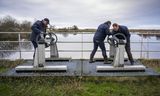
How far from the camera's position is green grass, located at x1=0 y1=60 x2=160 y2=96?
9.22m

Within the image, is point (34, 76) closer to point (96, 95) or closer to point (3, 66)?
point (96, 95)

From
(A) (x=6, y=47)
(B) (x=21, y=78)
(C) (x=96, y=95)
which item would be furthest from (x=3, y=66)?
(C) (x=96, y=95)

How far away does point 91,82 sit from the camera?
1045 cm

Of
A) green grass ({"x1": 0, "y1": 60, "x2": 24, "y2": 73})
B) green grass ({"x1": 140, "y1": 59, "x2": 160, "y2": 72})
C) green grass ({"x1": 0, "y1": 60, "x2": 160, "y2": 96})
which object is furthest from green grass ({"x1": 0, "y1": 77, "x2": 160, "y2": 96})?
green grass ({"x1": 140, "y1": 59, "x2": 160, "y2": 72})

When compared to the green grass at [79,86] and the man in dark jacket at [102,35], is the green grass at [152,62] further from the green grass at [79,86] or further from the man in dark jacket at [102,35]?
the green grass at [79,86]

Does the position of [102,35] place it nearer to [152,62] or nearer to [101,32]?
[101,32]

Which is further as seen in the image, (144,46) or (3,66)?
(144,46)

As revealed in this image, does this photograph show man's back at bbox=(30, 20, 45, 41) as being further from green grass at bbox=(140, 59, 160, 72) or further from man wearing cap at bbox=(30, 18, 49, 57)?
green grass at bbox=(140, 59, 160, 72)

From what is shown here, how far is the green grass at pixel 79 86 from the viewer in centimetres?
922

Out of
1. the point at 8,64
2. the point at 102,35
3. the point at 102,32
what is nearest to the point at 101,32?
the point at 102,32

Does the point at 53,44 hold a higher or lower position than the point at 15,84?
higher

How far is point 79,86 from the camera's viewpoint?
9.84m

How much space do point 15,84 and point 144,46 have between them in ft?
26.7

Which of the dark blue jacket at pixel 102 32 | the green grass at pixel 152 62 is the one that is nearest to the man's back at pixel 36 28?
the dark blue jacket at pixel 102 32
